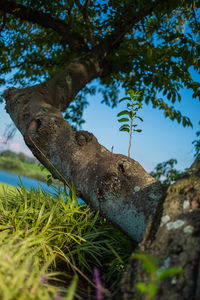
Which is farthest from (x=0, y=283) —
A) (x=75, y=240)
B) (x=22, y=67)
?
(x=22, y=67)

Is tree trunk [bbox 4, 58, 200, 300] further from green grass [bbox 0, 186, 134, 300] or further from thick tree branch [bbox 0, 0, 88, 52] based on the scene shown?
thick tree branch [bbox 0, 0, 88, 52]

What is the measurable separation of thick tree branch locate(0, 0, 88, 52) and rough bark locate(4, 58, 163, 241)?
5.83 ft

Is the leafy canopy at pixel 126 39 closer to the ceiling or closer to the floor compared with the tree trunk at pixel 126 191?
closer to the ceiling

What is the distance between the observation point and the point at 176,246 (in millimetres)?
996

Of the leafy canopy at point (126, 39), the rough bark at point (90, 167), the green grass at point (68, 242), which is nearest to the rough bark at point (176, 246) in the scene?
the rough bark at point (90, 167)

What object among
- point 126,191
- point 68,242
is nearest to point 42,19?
point 126,191

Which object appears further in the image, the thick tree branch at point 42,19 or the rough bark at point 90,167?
the thick tree branch at point 42,19

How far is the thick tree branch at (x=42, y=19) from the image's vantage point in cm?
377

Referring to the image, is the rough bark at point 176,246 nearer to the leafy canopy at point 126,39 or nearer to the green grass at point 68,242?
the green grass at point 68,242

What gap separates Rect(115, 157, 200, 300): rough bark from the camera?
866mm

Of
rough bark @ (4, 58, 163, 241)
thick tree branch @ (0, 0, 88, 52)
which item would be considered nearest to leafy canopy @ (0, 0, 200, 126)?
thick tree branch @ (0, 0, 88, 52)

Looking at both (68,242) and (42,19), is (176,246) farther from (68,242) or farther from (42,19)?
(42,19)

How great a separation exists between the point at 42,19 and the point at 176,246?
417 cm

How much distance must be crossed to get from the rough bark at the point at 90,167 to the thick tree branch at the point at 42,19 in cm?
178
